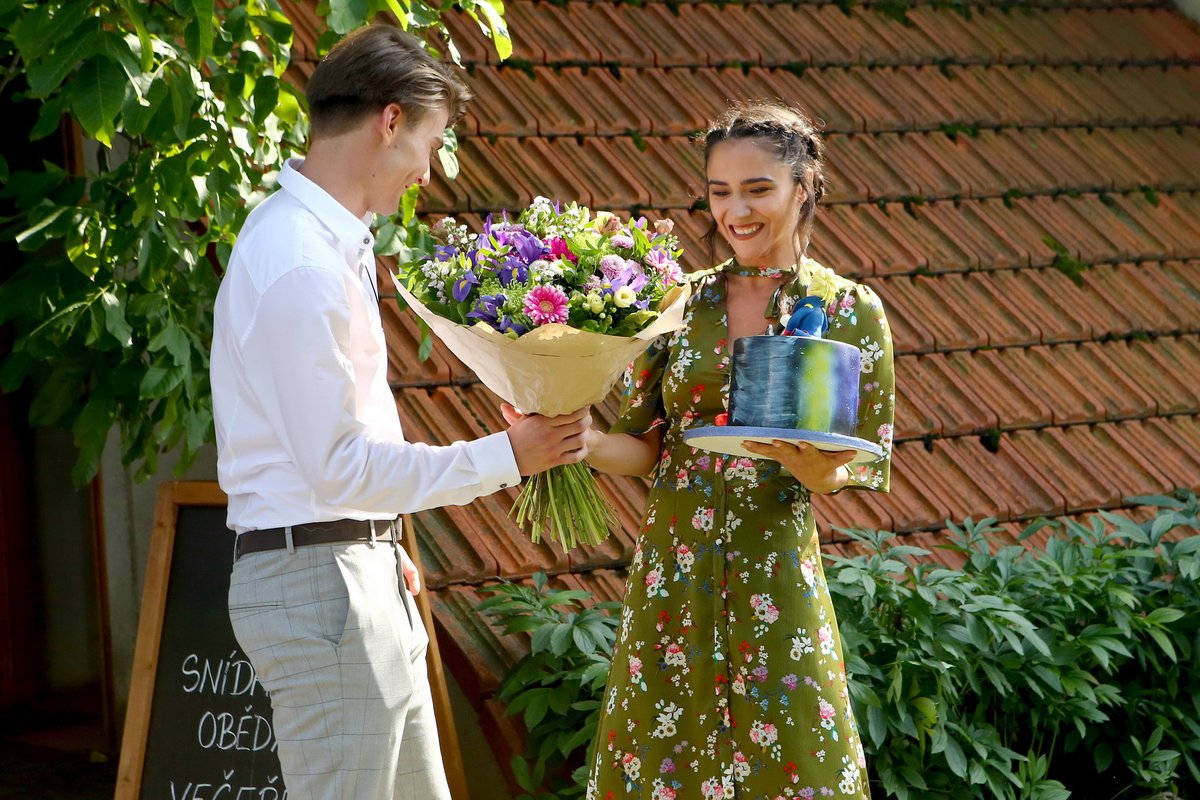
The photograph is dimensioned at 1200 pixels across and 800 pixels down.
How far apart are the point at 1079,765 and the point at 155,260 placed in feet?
9.69

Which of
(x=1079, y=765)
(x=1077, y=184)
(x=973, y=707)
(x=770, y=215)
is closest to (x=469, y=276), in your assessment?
(x=770, y=215)

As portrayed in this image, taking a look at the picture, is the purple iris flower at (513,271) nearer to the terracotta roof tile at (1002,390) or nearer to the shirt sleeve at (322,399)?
the shirt sleeve at (322,399)

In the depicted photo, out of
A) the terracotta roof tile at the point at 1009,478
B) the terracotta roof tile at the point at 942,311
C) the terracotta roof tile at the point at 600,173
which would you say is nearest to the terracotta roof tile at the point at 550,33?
the terracotta roof tile at the point at 600,173

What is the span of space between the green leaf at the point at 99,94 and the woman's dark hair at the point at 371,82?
498 millimetres

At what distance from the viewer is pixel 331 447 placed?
7.04 ft

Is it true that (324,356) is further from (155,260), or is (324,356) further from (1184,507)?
(1184,507)

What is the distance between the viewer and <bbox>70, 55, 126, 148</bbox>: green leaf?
2.59m

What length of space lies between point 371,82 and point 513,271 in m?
0.40

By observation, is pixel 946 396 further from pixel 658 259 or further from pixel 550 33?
pixel 658 259

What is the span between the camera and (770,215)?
2701mm

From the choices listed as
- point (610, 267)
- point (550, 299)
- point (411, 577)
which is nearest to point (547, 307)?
point (550, 299)

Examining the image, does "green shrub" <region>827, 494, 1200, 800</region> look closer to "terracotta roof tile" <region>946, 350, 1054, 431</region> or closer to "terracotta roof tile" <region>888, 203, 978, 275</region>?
"terracotta roof tile" <region>946, 350, 1054, 431</region>

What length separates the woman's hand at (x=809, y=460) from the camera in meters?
2.47

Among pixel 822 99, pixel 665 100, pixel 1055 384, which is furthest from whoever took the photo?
pixel 822 99
